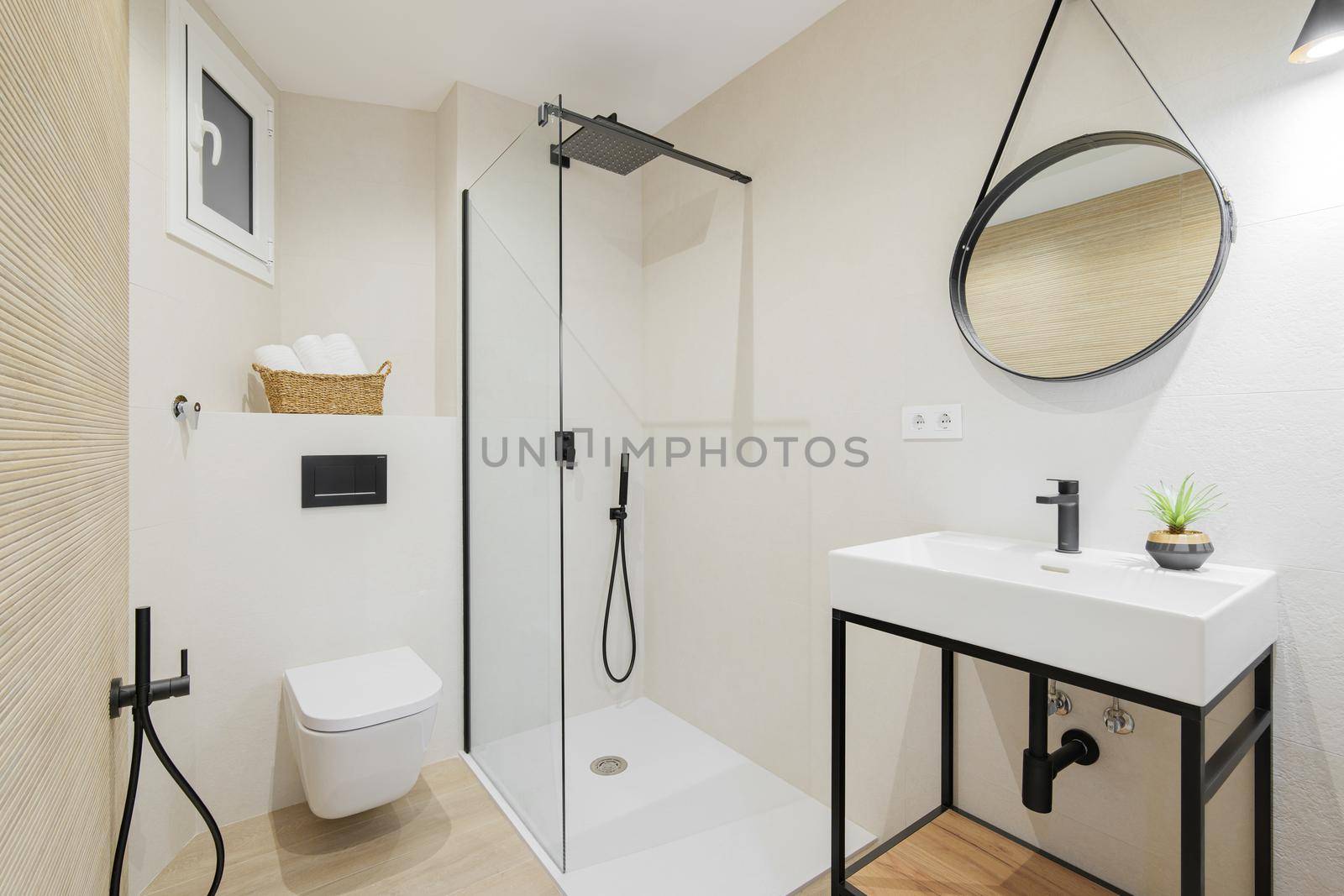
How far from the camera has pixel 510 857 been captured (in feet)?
5.89

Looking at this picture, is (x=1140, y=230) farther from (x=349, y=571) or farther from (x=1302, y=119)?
(x=349, y=571)

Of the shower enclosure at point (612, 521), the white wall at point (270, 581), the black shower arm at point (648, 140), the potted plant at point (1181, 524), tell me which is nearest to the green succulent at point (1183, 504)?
the potted plant at point (1181, 524)

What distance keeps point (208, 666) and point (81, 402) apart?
5.02 feet

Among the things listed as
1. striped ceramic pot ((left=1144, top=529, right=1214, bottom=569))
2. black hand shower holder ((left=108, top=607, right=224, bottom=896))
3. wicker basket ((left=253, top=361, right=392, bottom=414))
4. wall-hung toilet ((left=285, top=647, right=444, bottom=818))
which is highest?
wicker basket ((left=253, top=361, right=392, bottom=414))

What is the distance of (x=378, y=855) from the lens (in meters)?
1.80

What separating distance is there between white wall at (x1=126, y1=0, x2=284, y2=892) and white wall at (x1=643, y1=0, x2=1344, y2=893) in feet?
5.32

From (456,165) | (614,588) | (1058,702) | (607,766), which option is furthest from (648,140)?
(607,766)

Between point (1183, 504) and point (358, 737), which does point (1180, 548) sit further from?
point (358, 737)

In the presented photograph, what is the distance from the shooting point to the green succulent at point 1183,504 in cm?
122

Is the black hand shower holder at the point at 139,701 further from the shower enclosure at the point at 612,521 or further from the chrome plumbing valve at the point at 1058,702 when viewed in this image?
the chrome plumbing valve at the point at 1058,702

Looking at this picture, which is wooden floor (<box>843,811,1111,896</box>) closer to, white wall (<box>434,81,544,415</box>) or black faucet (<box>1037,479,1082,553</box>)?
black faucet (<box>1037,479,1082,553</box>)

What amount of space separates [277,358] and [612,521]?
4.51ft

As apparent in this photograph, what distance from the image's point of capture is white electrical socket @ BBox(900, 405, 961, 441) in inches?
65.4
